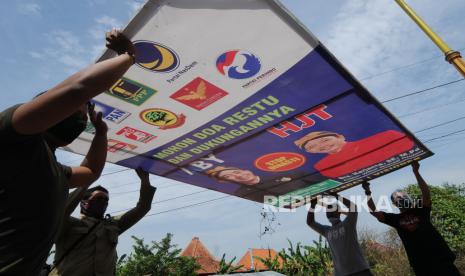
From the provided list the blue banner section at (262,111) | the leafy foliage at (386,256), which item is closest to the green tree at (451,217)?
the leafy foliage at (386,256)

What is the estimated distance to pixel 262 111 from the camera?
3777 millimetres

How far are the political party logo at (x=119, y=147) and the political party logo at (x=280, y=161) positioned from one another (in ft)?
6.27

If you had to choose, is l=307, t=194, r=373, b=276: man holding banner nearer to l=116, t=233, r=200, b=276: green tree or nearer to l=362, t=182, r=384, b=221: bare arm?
l=362, t=182, r=384, b=221: bare arm

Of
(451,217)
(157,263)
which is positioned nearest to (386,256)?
(451,217)

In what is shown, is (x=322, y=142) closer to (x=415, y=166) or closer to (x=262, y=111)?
(x=262, y=111)

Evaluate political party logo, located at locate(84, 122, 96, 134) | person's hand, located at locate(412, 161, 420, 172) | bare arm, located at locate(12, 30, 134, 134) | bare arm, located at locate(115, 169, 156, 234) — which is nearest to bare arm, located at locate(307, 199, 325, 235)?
person's hand, located at locate(412, 161, 420, 172)

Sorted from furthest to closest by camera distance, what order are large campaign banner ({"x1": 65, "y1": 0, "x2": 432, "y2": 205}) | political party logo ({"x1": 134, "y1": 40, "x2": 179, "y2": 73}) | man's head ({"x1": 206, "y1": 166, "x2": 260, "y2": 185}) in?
1. man's head ({"x1": 206, "y1": 166, "x2": 260, "y2": 185})
2. political party logo ({"x1": 134, "y1": 40, "x2": 179, "y2": 73})
3. large campaign banner ({"x1": 65, "y1": 0, "x2": 432, "y2": 205})

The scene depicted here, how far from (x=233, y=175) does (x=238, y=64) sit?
2728mm

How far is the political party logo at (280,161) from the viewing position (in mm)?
5004

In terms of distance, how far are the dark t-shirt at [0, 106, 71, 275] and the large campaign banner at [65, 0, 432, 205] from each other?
1713 mm

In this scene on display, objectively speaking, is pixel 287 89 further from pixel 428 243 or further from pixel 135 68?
pixel 428 243

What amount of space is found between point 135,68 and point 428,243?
166 inches

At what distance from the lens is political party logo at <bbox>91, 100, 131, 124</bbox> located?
352 centimetres

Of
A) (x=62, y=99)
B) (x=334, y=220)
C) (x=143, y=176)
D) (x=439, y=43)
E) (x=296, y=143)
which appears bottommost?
(x=62, y=99)
